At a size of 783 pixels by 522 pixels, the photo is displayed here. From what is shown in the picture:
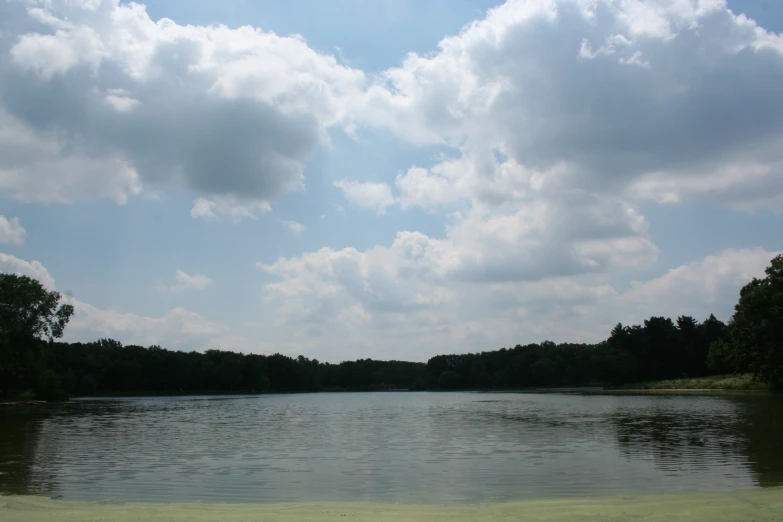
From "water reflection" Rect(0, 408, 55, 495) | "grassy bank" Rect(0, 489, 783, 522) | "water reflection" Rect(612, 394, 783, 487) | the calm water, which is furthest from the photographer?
"water reflection" Rect(612, 394, 783, 487)

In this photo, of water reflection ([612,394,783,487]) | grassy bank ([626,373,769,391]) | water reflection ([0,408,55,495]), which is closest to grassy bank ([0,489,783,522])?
water reflection ([0,408,55,495])

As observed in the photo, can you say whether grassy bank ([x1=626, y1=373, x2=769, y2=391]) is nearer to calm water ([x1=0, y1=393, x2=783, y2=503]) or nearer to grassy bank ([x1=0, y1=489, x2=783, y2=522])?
calm water ([x1=0, y1=393, x2=783, y2=503])

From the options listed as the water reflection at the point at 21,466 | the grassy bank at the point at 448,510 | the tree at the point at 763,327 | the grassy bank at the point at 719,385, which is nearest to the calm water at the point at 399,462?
the water reflection at the point at 21,466

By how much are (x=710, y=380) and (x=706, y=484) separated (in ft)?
335

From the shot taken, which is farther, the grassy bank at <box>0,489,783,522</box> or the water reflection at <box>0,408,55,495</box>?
the water reflection at <box>0,408,55,495</box>

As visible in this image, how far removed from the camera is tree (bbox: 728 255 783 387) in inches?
3071

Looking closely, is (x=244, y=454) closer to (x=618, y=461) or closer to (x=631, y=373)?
(x=618, y=461)

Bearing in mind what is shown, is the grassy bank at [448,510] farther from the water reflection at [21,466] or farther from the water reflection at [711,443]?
the water reflection at [711,443]

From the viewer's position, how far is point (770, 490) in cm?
1501

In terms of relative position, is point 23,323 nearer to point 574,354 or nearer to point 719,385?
point 719,385

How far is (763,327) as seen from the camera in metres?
78.1

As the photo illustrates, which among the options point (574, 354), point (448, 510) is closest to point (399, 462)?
point (448, 510)

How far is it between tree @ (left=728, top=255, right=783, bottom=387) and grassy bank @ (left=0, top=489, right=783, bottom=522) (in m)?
74.1

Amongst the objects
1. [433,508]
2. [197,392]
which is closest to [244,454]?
[433,508]
